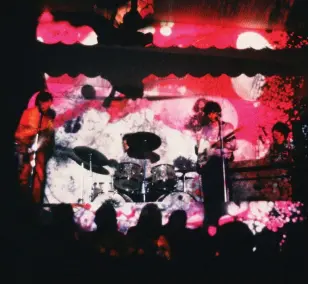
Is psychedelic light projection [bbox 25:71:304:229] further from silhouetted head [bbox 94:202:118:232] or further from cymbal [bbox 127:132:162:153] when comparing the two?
silhouetted head [bbox 94:202:118:232]

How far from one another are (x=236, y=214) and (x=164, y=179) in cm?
250

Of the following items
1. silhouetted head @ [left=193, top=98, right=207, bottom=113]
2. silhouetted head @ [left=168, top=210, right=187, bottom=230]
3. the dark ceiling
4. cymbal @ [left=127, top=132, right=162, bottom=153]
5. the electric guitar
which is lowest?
silhouetted head @ [left=168, top=210, right=187, bottom=230]

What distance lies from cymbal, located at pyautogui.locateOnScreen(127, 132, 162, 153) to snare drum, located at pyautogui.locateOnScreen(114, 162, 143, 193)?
427 mm

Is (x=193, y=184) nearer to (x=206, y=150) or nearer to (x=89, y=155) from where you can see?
(x=206, y=150)

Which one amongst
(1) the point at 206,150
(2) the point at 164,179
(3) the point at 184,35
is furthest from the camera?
(2) the point at 164,179

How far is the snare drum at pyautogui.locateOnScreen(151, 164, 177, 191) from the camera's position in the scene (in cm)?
600

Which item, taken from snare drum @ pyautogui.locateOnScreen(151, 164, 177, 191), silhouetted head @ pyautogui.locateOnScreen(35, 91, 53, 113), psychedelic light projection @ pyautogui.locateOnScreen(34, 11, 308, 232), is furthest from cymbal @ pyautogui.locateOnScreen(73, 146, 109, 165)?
snare drum @ pyautogui.locateOnScreen(151, 164, 177, 191)

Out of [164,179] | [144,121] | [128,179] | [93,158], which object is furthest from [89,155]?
[144,121]

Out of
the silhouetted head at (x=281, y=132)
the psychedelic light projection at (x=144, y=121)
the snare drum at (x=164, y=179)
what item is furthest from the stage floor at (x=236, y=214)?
the psychedelic light projection at (x=144, y=121)

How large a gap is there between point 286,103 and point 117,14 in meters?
3.67

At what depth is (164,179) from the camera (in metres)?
6.01

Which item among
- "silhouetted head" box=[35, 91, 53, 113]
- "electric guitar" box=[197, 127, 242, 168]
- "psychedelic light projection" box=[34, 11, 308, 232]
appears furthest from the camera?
"psychedelic light projection" box=[34, 11, 308, 232]

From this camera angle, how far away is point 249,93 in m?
7.80

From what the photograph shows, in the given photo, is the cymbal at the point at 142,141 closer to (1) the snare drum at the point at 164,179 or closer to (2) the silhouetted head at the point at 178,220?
(1) the snare drum at the point at 164,179
